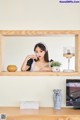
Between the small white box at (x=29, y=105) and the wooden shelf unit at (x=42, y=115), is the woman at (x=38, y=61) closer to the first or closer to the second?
the small white box at (x=29, y=105)

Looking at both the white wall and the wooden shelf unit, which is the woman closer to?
the white wall

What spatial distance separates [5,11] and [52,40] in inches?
26.6

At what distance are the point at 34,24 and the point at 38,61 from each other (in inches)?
18.0

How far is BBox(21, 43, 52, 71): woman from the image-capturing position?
298 centimetres

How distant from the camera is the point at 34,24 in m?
2.98

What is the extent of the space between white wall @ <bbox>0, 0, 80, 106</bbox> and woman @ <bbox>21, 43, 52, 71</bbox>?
112 mm

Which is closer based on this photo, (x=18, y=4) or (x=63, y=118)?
(x=63, y=118)

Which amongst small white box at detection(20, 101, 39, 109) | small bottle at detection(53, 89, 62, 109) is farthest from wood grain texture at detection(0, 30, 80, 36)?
small white box at detection(20, 101, 39, 109)

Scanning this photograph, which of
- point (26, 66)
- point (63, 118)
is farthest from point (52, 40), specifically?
point (63, 118)

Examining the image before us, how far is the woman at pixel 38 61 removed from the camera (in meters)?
A: 2.98

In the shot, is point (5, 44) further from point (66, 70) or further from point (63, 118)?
point (63, 118)

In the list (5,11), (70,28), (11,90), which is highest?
(5,11)

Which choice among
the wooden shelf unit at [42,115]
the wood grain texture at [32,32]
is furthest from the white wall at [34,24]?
the wooden shelf unit at [42,115]

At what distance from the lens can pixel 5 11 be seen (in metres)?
2.98
